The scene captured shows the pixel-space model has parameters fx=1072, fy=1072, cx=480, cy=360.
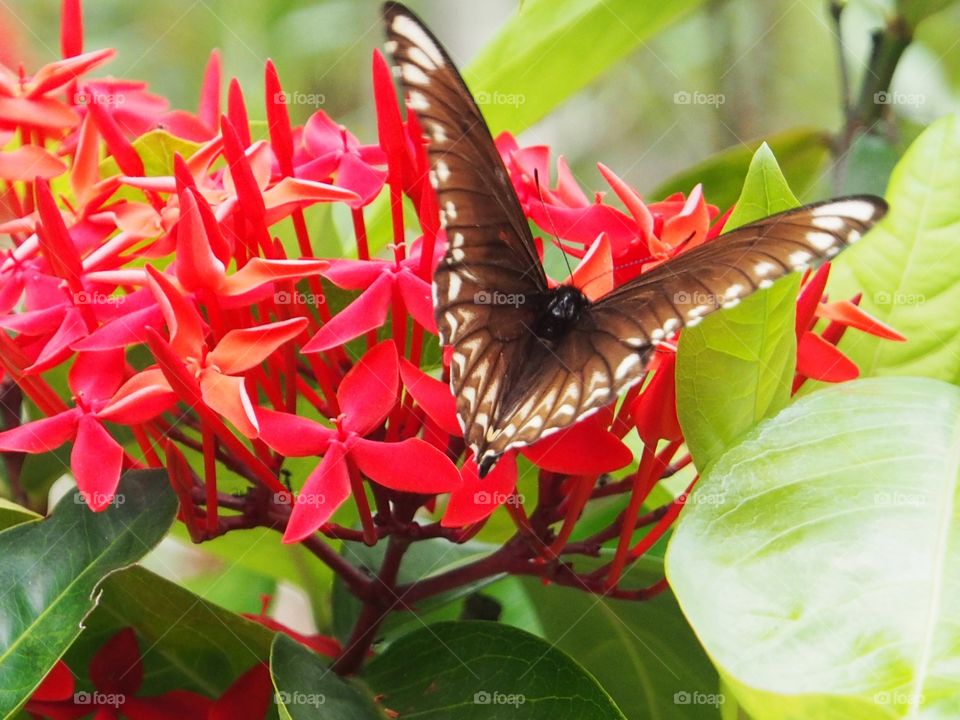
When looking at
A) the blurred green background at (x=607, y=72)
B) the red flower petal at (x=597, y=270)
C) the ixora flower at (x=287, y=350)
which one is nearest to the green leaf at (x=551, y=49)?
the ixora flower at (x=287, y=350)

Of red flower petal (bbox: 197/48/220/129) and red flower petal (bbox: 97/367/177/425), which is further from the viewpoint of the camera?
red flower petal (bbox: 197/48/220/129)

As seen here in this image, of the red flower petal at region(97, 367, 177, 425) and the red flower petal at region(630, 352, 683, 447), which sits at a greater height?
the red flower petal at region(97, 367, 177, 425)

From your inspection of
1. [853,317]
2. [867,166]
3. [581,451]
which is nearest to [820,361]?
[853,317]

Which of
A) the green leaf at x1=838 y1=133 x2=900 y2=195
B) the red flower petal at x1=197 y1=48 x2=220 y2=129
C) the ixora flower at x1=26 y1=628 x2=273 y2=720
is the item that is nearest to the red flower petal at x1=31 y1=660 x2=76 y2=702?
the ixora flower at x1=26 y1=628 x2=273 y2=720

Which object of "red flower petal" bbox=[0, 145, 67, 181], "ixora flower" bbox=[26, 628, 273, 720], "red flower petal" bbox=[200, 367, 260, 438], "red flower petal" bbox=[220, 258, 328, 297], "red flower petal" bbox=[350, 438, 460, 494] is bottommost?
"ixora flower" bbox=[26, 628, 273, 720]

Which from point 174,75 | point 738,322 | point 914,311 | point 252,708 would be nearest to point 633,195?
point 738,322

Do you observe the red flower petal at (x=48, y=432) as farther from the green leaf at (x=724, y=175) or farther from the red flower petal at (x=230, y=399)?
the green leaf at (x=724, y=175)

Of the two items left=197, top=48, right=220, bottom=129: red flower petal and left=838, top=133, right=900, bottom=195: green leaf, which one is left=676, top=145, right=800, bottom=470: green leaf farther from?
left=838, top=133, right=900, bottom=195: green leaf
